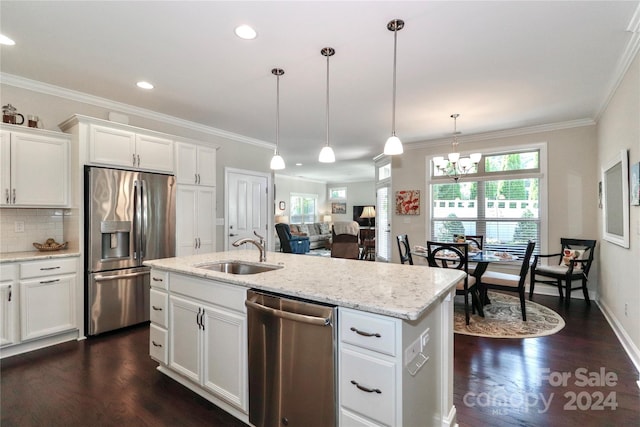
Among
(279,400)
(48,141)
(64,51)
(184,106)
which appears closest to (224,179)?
(184,106)

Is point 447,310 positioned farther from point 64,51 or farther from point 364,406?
point 64,51

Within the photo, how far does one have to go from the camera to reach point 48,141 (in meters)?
3.14

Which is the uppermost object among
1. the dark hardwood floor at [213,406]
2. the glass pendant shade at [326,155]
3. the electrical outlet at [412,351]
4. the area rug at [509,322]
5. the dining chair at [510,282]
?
the glass pendant shade at [326,155]

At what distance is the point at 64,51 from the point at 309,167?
265 inches

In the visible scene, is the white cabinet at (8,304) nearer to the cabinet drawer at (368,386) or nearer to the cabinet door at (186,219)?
the cabinet door at (186,219)

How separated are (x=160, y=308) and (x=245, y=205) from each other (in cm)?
316

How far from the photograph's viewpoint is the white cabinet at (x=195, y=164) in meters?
4.07

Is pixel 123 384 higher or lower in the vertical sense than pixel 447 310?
lower

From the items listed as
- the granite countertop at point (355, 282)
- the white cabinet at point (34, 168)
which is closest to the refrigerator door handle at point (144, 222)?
the white cabinet at point (34, 168)

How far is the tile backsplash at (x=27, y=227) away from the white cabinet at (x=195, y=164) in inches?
53.2

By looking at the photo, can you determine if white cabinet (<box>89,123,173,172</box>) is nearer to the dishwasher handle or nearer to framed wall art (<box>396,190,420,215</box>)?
the dishwasher handle

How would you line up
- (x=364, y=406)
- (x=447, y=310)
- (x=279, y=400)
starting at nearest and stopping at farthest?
1. (x=364, y=406)
2. (x=279, y=400)
3. (x=447, y=310)

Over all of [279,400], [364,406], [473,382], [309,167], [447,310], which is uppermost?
[309,167]

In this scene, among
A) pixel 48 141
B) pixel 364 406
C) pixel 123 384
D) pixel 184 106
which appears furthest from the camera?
Answer: pixel 184 106
